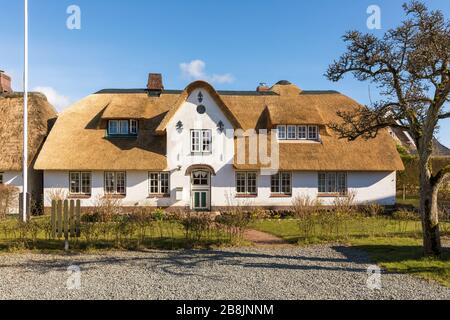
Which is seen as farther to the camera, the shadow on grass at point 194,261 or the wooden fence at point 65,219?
the wooden fence at point 65,219

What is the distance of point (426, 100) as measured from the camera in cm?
1015

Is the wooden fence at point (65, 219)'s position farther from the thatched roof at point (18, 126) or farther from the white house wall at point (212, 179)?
the thatched roof at point (18, 126)

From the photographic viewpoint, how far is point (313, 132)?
2314 centimetres

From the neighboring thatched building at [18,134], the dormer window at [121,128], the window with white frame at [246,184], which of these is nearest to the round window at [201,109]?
the dormer window at [121,128]

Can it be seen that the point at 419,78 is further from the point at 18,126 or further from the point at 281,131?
the point at 18,126

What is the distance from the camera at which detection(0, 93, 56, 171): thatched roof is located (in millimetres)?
21188

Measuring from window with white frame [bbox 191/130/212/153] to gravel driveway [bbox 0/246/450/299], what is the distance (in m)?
10.9

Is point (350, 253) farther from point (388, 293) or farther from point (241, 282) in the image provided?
point (241, 282)

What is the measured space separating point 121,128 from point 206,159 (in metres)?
5.82


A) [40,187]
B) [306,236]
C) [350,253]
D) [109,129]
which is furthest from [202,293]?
[40,187]

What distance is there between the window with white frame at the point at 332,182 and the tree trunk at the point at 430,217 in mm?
11871

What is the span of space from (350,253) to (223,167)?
11354 mm

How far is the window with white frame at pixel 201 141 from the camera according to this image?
21.8 metres

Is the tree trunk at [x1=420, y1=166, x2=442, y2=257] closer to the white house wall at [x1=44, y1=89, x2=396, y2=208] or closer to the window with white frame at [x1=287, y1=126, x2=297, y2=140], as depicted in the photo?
the white house wall at [x1=44, y1=89, x2=396, y2=208]
